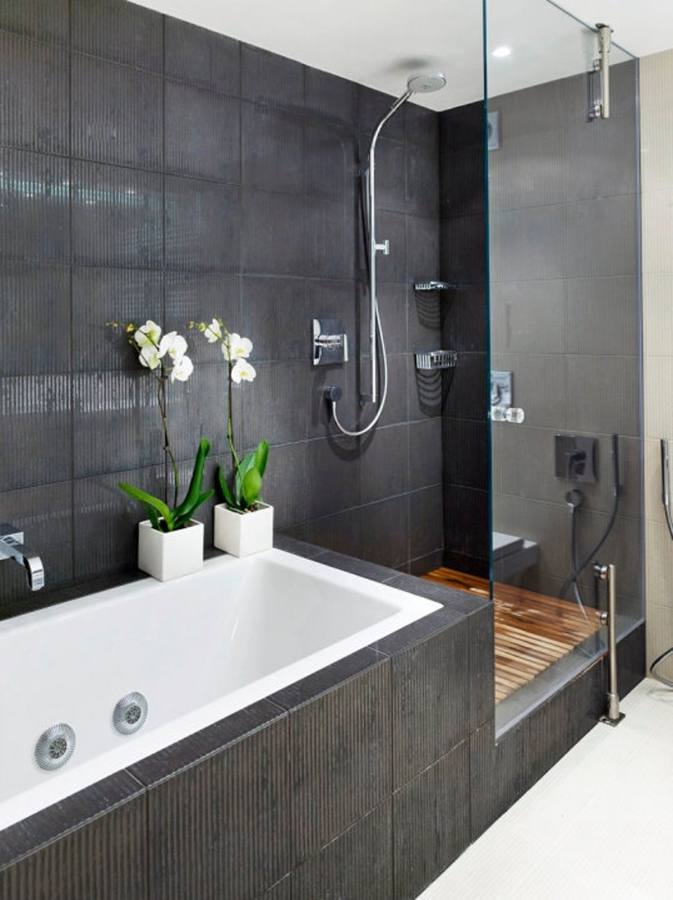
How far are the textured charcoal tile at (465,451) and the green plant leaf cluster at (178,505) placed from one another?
157cm

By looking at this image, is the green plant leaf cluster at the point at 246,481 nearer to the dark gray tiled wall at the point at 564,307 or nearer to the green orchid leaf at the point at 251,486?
the green orchid leaf at the point at 251,486

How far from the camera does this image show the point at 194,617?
2.28 m

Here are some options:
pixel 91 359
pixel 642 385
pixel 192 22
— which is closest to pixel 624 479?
pixel 642 385

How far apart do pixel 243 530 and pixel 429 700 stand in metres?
0.91

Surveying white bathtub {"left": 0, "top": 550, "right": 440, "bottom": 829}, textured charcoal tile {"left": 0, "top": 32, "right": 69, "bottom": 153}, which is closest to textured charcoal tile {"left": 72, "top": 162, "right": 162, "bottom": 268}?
textured charcoal tile {"left": 0, "top": 32, "right": 69, "bottom": 153}

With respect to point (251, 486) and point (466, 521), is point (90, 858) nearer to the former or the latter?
point (251, 486)

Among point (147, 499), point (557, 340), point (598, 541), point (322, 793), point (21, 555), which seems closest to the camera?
point (322, 793)

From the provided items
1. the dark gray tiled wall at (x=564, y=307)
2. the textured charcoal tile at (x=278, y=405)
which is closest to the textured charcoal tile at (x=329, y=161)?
the textured charcoal tile at (x=278, y=405)

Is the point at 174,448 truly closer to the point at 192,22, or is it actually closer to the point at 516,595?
the point at 516,595

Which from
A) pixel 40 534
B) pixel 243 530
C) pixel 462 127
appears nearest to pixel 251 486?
pixel 243 530

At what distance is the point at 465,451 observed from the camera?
11.8ft

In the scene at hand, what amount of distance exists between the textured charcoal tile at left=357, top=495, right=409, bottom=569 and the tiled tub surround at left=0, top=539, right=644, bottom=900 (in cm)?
93

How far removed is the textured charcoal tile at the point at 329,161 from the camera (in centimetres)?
285

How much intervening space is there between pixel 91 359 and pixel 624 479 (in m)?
Answer: 1.99
